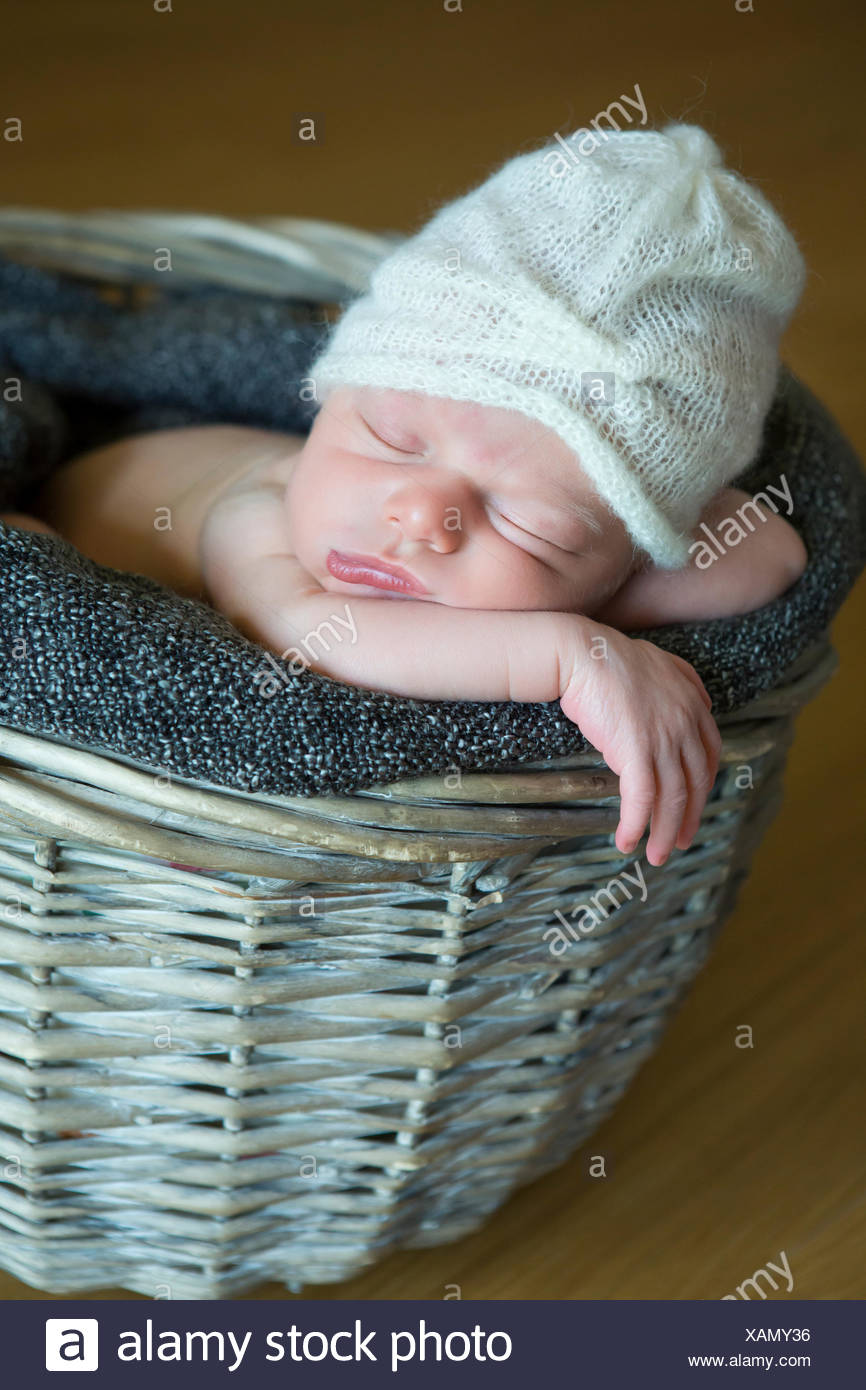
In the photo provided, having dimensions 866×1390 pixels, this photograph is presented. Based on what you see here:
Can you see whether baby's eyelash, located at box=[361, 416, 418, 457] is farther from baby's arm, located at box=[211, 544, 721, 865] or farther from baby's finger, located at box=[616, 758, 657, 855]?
baby's finger, located at box=[616, 758, 657, 855]

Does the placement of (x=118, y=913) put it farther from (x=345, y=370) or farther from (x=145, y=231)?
(x=145, y=231)

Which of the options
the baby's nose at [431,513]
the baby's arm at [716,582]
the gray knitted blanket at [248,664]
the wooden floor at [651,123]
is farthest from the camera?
the wooden floor at [651,123]

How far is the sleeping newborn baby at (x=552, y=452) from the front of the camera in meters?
0.73

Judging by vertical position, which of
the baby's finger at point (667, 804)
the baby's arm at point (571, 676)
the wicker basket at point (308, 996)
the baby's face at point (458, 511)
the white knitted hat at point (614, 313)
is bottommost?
the wicker basket at point (308, 996)

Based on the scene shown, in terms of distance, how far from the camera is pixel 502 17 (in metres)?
2.73

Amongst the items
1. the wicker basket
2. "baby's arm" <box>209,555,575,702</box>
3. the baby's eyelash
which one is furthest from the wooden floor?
"baby's arm" <box>209,555,575,702</box>

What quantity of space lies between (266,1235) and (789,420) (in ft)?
2.15

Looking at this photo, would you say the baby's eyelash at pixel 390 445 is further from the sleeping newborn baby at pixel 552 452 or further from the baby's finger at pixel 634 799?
the baby's finger at pixel 634 799

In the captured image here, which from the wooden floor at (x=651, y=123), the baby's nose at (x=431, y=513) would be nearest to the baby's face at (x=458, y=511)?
the baby's nose at (x=431, y=513)

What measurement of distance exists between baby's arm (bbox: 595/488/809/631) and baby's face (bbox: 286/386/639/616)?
0.26 feet

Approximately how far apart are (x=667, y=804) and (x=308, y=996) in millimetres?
206

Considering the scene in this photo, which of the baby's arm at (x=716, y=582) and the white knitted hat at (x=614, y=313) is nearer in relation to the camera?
the white knitted hat at (x=614, y=313)

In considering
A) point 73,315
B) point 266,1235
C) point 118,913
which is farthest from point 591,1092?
point 73,315

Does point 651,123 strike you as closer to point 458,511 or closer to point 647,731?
point 458,511
